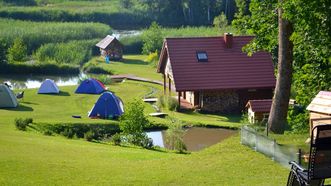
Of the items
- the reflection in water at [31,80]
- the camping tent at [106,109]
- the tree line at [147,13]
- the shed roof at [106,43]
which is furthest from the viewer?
the tree line at [147,13]

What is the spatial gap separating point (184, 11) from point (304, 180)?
7664 cm

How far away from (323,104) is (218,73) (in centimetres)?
1829

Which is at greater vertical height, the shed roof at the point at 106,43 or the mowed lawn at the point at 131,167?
the shed roof at the point at 106,43

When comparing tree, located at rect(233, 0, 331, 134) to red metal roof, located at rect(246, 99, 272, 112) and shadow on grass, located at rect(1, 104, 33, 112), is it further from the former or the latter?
shadow on grass, located at rect(1, 104, 33, 112)

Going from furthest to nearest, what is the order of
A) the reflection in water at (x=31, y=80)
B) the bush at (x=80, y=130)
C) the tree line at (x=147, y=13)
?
the tree line at (x=147, y=13) → the reflection in water at (x=31, y=80) → the bush at (x=80, y=130)

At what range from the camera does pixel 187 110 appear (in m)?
32.0

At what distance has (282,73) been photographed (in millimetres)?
15469

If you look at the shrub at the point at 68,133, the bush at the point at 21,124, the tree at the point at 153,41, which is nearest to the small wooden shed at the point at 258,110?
the shrub at the point at 68,133

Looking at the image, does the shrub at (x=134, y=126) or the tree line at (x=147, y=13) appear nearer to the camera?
the shrub at (x=134, y=126)

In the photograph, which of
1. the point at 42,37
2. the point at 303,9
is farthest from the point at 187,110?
the point at 42,37

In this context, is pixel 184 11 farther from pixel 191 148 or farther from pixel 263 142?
pixel 263 142

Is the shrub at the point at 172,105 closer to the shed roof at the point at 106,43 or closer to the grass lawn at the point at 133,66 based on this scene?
the grass lawn at the point at 133,66

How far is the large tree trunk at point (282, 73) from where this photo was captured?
50.4 feet

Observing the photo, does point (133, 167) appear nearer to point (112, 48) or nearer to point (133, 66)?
point (133, 66)
